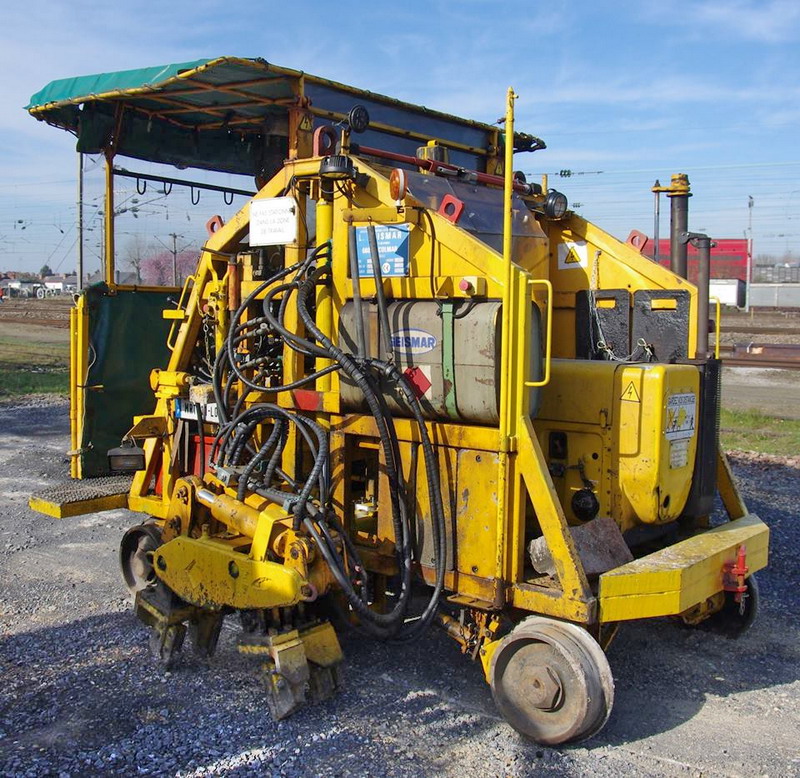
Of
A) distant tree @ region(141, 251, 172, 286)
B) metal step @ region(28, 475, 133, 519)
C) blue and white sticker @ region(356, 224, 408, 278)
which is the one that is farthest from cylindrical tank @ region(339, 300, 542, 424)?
distant tree @ region(141, 251, 172, 286)

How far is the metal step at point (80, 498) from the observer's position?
5.43 meters

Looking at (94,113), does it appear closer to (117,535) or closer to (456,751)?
(117,535)

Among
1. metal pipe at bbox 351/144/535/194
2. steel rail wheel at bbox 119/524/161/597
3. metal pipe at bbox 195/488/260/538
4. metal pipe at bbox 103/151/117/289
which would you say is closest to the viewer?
metal pipe at bbox 195/488/260/538

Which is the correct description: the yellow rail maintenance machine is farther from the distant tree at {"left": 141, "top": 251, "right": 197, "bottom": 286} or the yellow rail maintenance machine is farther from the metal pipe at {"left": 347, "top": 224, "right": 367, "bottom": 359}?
the distant tree at {"left": 141, "top": 251, "right": 197, "bottom": 286}

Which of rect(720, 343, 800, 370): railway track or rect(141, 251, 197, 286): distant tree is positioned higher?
rect(141, 251, 197, 286): distant tree

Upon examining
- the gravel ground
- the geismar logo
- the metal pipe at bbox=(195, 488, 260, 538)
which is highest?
the geismar logo

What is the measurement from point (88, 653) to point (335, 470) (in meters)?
1.77

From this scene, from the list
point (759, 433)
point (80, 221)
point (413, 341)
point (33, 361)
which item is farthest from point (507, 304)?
point (33, 361)

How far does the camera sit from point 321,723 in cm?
400

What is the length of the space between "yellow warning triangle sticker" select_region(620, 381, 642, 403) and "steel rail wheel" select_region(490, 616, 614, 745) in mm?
1129

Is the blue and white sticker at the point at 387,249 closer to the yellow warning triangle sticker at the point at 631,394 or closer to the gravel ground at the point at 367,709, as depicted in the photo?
the yellow warning triangle sticker at the point at 631,394

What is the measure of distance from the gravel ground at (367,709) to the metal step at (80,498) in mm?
625

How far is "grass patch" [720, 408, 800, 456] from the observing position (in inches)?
417

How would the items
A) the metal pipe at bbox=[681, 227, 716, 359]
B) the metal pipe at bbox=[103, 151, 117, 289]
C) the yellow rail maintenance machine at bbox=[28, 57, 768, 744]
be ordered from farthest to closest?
the metal pipe at bbox=[103, 151, 117, 289] → the metal pipe at bbox=[681, 227, 716, 359] → the yellow rail maintenance machine at bbox=[28, 57, 768, 744]
